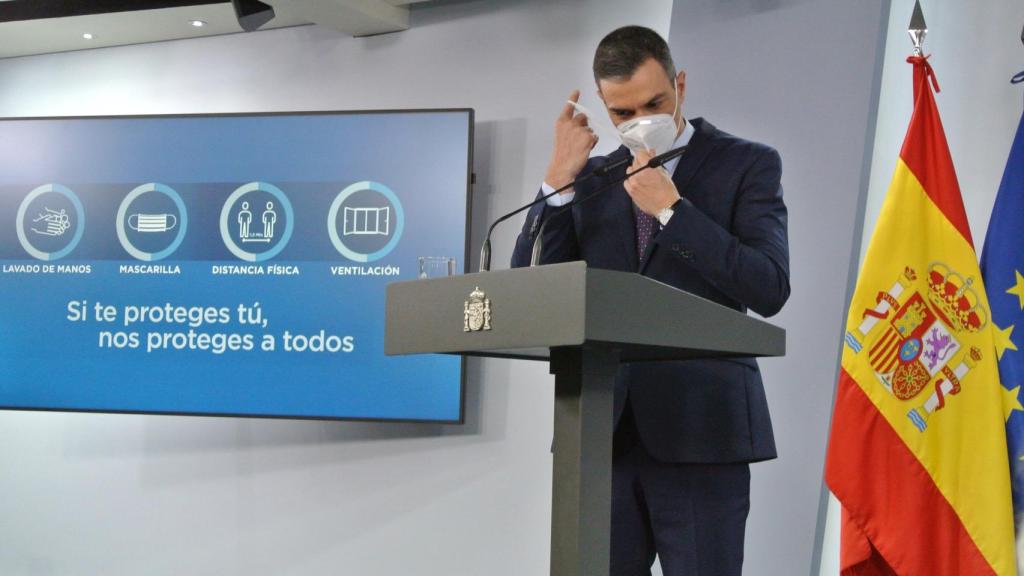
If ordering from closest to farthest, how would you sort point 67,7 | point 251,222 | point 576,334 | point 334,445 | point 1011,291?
1. point 576,334
2. point 1011,291
3. point 251,222
4. point 334,445
5. point 67,7

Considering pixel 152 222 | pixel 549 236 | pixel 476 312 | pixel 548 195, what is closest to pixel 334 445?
pixel 152 222

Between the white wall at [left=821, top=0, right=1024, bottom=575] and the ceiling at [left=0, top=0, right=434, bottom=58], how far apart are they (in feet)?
7.04

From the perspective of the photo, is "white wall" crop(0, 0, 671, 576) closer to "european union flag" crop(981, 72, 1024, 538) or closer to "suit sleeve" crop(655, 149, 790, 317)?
"european union flag" crop(981, 72, 1024, 538)

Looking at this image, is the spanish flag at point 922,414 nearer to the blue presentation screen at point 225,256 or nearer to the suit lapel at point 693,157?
the suit lapel at point 693,157

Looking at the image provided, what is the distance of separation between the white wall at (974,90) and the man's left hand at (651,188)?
1.75m

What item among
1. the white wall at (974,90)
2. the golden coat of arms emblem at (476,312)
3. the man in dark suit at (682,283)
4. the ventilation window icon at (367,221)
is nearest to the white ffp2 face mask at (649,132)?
the man in dark suit at (682,283)

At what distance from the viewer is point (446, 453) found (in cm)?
449

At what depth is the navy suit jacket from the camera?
1.90m

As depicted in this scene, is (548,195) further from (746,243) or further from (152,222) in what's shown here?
(152,222)

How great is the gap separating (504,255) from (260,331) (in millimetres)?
1048

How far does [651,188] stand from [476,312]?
0.60 meters

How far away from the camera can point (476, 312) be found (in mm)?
1376

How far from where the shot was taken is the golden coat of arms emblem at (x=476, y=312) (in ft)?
4.47

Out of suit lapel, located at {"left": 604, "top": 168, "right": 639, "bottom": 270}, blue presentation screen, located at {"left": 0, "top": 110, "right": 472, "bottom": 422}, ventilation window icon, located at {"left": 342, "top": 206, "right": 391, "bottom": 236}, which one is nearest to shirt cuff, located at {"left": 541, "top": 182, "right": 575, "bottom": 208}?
suit lapel, located at {"left": 604, "top": 168, "right": 639, "bottom": 270}
